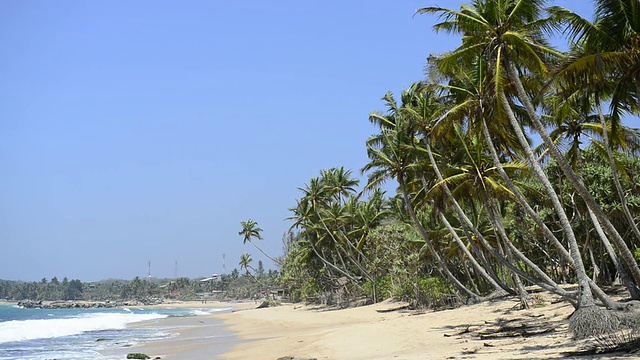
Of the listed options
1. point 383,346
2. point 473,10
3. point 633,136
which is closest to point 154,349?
point 383,346

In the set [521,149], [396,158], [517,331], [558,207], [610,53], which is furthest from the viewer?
[396,158]

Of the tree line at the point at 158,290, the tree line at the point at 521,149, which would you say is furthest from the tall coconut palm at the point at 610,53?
the tree line at the point at 158,290

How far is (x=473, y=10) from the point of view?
14.4 m

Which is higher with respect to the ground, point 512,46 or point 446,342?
point 512,46

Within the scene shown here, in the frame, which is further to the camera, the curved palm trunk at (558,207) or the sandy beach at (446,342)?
the curved palm trunk at (558,207)

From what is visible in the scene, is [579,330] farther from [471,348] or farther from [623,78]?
[623,78]

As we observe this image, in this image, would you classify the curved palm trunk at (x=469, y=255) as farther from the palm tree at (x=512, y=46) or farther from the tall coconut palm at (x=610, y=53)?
the tall coconut palm at (x=610, y=53)

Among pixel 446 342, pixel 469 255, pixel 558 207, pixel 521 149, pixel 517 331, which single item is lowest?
pixel 446 342

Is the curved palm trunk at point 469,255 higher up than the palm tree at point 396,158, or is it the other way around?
the palm tree at point 396,158

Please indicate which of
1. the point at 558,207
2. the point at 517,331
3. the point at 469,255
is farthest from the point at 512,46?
the point at 469,255

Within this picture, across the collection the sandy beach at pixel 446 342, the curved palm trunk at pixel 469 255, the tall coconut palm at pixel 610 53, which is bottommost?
the sandy beach at pixel 446 342

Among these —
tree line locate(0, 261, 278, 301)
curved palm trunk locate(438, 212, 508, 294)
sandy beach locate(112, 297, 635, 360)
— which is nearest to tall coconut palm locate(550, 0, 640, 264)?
sandy beach locate(112, 297, 635, 360)

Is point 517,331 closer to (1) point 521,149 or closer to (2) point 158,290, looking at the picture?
(1) point 521,149

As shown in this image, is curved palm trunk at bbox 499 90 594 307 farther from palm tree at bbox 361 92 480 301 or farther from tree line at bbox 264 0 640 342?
palm tree at bbox 361 92 480 301
